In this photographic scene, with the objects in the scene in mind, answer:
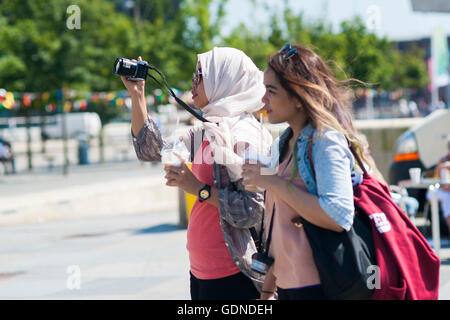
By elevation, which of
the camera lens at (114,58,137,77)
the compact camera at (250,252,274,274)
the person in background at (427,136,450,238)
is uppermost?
the camera lens at (114,58,137,77)

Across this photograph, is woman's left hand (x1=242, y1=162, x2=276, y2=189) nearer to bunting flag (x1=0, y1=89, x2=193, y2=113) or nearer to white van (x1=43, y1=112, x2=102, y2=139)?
bunting flag (x1=0, y1=89, x2=193, y2=113)

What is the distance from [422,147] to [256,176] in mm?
7048

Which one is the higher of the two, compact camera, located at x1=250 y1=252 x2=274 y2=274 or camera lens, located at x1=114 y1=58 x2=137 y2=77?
camera lens, located at x1=114 y1=58 x2=137 y2=77

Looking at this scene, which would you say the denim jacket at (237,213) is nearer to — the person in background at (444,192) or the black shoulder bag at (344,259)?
the black shoulder bag at (344,259)

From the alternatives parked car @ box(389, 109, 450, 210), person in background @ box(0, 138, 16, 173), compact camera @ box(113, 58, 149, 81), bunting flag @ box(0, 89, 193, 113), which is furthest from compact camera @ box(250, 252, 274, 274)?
person in background @ box(0, 138, 16, 173)

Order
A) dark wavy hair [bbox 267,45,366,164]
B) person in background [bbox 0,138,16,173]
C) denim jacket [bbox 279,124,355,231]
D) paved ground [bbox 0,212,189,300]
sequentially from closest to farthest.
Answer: denim jacket [bbox 279,124,355,231] → dark wavy hair [bbox 267,45,366,164] → paved ground [bbox 0,212,189,300] → person in background [bbox 0,138,16,173]

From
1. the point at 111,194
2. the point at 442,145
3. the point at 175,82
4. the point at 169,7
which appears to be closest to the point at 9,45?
the point at 175,82

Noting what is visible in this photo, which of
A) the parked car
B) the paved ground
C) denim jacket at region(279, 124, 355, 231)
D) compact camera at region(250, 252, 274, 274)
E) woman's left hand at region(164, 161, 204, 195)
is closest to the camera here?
denim jacket at region(279, 124, 355, 231)

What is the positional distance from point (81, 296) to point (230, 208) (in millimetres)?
3734

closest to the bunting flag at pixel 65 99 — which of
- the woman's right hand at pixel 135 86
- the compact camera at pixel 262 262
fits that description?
the woman's right hand at pixel 135 86

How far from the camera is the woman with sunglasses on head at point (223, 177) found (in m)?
2.82

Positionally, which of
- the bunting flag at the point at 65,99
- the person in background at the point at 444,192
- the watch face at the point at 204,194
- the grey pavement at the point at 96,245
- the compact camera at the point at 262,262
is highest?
the bunting flag at the point at 65,99

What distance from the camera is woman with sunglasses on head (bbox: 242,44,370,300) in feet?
7.54

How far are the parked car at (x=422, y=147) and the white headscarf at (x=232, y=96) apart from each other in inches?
252
